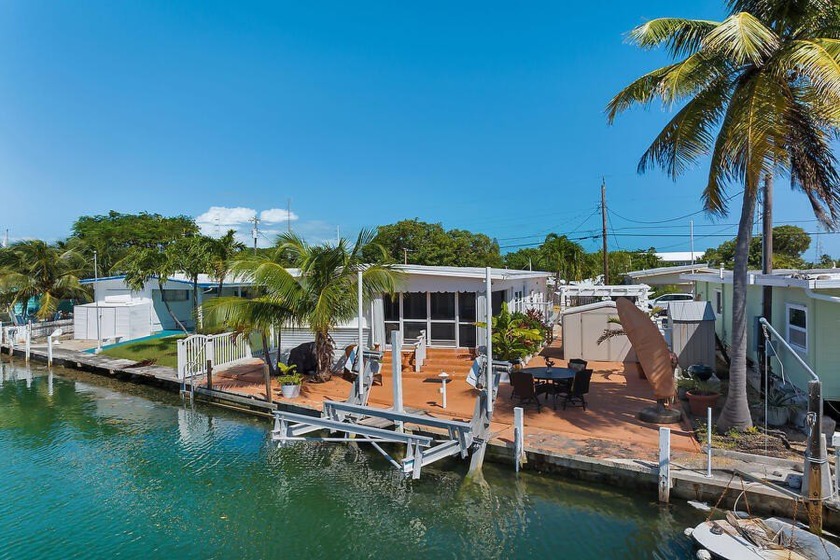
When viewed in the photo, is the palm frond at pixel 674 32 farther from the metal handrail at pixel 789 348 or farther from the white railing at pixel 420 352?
the white railing at pixel 420 352

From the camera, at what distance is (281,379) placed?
13.3 metres

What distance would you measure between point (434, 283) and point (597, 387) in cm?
583

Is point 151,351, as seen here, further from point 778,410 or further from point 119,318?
point 778,410

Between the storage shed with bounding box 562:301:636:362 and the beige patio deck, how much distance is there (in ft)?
1.50

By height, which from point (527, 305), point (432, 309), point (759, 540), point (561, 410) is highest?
point (432, 309)

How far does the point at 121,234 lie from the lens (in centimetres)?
4044

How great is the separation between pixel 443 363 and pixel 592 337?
5077 mm

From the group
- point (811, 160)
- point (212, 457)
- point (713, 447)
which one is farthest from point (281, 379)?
point (811, 160)

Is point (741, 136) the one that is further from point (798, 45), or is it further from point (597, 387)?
point (597, 387)

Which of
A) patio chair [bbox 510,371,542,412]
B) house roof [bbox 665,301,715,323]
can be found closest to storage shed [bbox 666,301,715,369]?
house roof [bbox 665,301,715,323]

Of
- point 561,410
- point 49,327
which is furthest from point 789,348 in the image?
point 49,327

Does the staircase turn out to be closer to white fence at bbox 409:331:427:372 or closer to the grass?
white fence at bbox 409:331:427:372

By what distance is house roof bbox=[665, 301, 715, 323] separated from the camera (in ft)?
47.2

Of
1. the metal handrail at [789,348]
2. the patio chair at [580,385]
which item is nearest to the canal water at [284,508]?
the metal handrail at [789,348]
